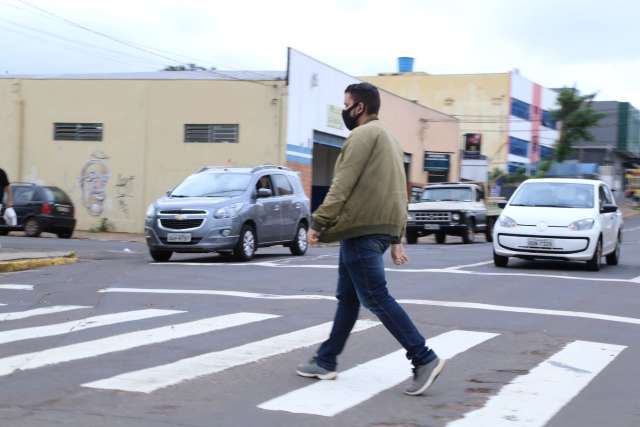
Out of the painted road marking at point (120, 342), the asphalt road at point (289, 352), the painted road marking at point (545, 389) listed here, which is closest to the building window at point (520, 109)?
the asphalt road at point (289, 352)

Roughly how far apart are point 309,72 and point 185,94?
4.43 metres

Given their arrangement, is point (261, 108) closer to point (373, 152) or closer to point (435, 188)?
point (435, 188)

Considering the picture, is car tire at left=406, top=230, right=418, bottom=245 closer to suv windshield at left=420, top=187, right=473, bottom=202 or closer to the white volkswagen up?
suv windshield at left=420, top=187, right=473, bottom=202

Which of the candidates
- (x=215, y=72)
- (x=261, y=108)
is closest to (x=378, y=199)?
(x=261, y=108)

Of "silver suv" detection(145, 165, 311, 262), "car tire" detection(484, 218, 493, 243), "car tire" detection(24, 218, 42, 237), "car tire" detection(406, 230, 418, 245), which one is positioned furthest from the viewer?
"car tire" detection(484, 218, 493, 243)

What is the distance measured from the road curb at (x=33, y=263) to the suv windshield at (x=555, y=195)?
7880mm

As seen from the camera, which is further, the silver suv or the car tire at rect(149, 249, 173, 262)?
the car tire at rect(149, 249, 173, 262)

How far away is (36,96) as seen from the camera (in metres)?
33.2

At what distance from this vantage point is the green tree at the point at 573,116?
6316 cm

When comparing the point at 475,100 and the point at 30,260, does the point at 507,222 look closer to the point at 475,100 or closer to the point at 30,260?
the point at 30,260

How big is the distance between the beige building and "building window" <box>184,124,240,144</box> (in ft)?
0.11

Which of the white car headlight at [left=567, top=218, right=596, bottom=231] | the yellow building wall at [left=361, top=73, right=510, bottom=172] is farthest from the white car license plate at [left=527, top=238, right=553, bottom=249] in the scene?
the yellow building wall at [left=361, top=73, right=510, bottom=172]

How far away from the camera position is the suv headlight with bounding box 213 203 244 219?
1625 cm

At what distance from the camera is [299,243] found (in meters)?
19.0
